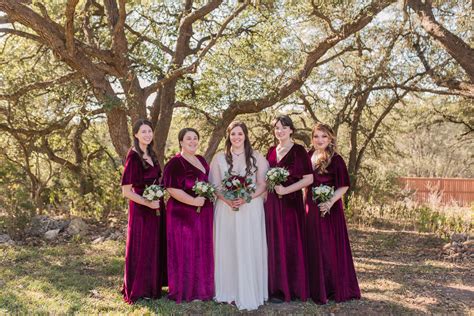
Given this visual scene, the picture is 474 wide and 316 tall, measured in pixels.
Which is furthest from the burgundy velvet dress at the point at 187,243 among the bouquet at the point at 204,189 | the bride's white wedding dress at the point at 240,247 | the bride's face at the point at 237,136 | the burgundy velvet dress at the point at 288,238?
the burgundy velvet dress at the point at 288,238

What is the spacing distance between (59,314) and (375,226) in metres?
9.54

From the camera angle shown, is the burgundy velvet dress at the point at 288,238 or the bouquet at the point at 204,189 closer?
the bouquet at the point at 204,189

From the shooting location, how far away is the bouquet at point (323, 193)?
5.62 metres

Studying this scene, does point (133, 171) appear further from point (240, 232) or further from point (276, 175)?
point (276, 175)

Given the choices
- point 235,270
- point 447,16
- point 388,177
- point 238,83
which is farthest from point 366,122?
point 235,270

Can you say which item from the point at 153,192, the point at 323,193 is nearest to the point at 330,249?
the point at 323,193

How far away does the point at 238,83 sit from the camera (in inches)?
385

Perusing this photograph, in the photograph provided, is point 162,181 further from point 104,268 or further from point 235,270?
point 104,268

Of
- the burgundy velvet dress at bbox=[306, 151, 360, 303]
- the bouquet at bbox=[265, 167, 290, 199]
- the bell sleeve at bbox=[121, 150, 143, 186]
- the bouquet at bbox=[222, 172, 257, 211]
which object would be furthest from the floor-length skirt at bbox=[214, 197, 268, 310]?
the bell sleeve at bbox=[121, 150, 143, 186]

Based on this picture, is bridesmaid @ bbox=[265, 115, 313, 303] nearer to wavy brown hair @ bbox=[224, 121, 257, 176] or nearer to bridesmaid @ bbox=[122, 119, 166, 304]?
wavy brown hair @ bbox=[224, 121, 257, 176]

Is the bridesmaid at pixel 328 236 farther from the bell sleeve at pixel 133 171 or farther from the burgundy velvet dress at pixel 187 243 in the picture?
the bell sleeve at pixel 133 171

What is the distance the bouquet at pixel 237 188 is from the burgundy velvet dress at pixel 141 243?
925mm

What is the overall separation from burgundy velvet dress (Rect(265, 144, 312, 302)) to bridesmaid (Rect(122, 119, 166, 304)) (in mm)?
1373

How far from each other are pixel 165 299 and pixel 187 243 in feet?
2.37
